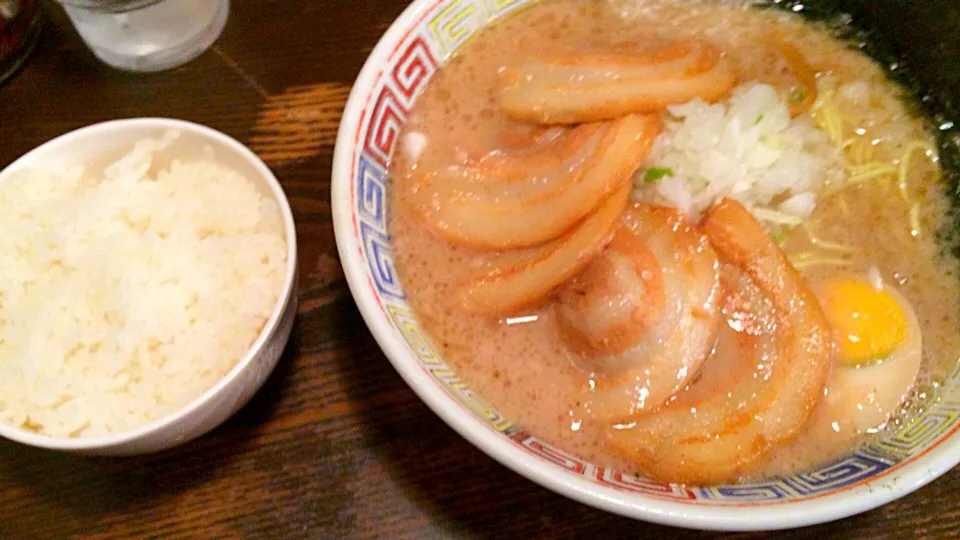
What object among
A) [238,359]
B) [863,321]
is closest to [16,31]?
[238,359]

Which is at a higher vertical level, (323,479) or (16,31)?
(16,31)

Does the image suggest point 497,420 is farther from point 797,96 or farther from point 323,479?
point 797,96

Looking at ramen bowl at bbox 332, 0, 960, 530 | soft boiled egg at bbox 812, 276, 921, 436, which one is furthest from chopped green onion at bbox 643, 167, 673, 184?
ramen bowl at bbox 332, 0, 960, 530

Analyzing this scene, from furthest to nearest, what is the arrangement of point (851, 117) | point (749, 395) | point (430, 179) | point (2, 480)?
point (851, 117), point (430, 179), point (2, 480), point (749, 395)

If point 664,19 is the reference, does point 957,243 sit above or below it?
below

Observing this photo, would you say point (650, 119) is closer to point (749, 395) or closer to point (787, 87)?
point (787, 87)

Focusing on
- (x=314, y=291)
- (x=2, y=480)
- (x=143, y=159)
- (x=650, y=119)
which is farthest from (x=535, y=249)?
(x=2, y=480)
